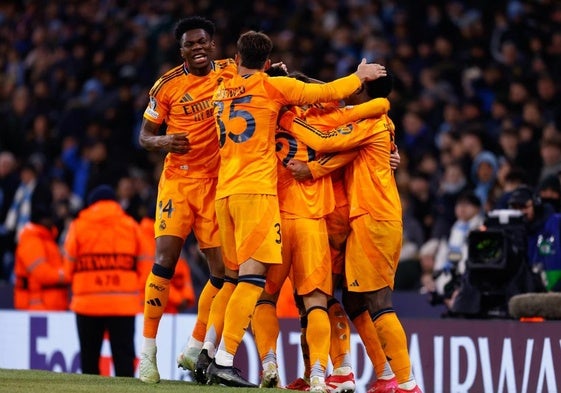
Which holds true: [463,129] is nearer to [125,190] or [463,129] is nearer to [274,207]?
[125,190]

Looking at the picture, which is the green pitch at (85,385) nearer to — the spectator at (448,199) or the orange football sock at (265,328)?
the orange football sock at (265,328)

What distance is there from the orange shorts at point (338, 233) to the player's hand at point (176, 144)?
1140 mm

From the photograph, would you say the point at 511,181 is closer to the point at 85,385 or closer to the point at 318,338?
the point at 318,338

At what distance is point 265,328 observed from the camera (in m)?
9.76

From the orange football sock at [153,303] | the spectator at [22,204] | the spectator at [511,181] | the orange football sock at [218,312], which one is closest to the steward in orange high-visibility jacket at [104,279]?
the orange football sock at [153,303]

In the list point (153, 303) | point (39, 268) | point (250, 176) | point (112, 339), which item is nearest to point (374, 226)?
point (250, 176)

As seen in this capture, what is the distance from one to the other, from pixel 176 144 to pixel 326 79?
824 centimetres

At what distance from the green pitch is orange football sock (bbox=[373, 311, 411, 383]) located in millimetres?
878

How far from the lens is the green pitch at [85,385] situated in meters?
8.96

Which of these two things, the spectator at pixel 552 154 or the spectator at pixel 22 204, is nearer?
the spectator at pixel 552 154

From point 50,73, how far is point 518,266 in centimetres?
1276

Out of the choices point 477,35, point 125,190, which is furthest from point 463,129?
point 125,190

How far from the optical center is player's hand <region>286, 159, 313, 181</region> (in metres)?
9.60

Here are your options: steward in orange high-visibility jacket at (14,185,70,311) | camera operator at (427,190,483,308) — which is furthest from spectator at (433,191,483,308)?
steward in orange high-visibility jacket at (14,185,70,311)
